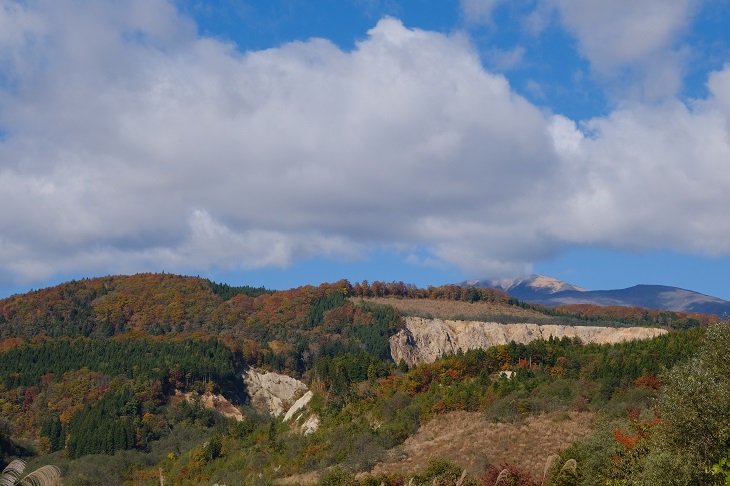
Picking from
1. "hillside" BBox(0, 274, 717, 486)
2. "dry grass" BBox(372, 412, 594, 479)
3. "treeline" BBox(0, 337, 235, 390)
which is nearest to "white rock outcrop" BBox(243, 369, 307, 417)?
"hillside" BBox(0, 274, 717, 486)

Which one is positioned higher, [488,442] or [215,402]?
[488,442]

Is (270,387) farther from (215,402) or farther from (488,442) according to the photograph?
(488,442)

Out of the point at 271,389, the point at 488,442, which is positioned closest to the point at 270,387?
the point at 271,389

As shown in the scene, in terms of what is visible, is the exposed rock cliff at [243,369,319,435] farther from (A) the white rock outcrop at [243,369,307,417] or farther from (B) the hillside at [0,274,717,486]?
(B) the hillside at [0,274,717,486]

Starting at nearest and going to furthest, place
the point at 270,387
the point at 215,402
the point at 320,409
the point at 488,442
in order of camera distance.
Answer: the point at 488,442 < the point at 320,409 < the point at 215,402 < the point at 270,387

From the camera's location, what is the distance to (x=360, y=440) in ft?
290

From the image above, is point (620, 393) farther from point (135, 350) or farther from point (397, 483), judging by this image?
point (135, 350)

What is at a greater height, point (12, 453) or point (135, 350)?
point (135, 350)

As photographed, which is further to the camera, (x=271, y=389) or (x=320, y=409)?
(x=271, y=389)

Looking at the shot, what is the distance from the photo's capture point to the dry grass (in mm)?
72750

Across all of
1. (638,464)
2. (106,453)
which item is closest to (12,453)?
(106,453)

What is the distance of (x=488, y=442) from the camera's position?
260ft

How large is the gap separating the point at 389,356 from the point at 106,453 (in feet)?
289

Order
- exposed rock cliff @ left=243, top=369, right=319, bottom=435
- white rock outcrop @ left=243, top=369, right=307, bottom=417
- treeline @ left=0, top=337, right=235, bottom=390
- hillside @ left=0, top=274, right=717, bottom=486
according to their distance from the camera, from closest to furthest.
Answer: hillside @ left=0, top=274, right=717, bottom=486, treeline @ left=0, top=337, right=235, bottom=390, exposed rock cliff @ left=243, top=369, right=319, bottom=435, white rock outcrop @ left=243, top=369, right=307, bottom=417
